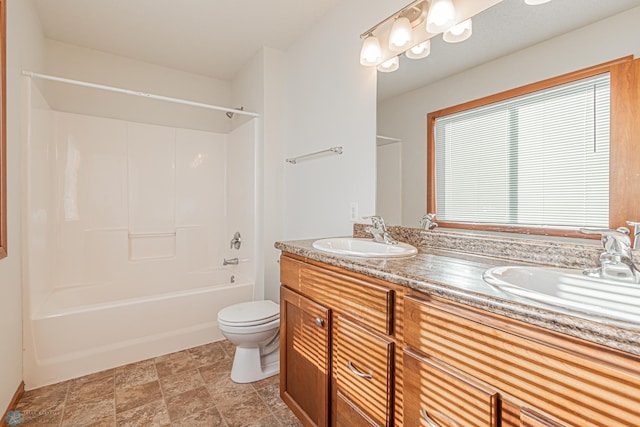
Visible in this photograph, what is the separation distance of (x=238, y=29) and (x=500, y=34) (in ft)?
6.25

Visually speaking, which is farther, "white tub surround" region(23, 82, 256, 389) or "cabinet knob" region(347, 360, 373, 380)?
"white tub surround" region(23, 82, 256, 389)

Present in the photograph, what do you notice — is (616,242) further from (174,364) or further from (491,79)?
(174,364)

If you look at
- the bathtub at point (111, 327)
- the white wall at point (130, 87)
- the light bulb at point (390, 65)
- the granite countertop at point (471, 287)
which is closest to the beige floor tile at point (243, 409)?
the bathtub at point (111, 327)

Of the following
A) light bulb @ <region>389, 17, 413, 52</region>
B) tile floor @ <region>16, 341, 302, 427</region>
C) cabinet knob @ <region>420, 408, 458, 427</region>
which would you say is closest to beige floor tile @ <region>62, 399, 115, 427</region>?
tile floor @ <region>16, 341, 302, 427</region>

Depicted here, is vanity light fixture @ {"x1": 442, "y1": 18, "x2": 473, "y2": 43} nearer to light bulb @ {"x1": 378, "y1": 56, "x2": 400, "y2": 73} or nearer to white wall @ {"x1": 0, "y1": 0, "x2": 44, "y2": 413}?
light bulb @ {"x1": 378, "y1": 56, "x2": 400, "y2": 73}

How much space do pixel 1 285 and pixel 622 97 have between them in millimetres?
2666

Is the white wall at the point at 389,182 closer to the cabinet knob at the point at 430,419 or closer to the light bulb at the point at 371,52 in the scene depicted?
the light bulb at the point at 371,52

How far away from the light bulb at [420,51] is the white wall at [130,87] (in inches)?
92.5

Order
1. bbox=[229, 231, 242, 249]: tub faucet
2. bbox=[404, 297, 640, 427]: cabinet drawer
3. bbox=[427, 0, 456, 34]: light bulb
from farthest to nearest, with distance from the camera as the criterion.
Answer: bbox=[229, 231, 242, 249]: tub faucet, bbox=[427, 0, 456, 34]: light bulb, bbox=[404, 297, 640, 427]: cabinet drawer

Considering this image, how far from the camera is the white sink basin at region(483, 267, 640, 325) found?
2.20 ft

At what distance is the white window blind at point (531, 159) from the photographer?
39.8 inches

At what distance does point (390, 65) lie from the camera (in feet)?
5.70

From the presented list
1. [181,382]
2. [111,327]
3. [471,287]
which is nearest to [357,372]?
[471,287]

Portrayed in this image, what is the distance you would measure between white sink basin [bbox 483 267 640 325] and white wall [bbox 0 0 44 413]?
86.2 inches
